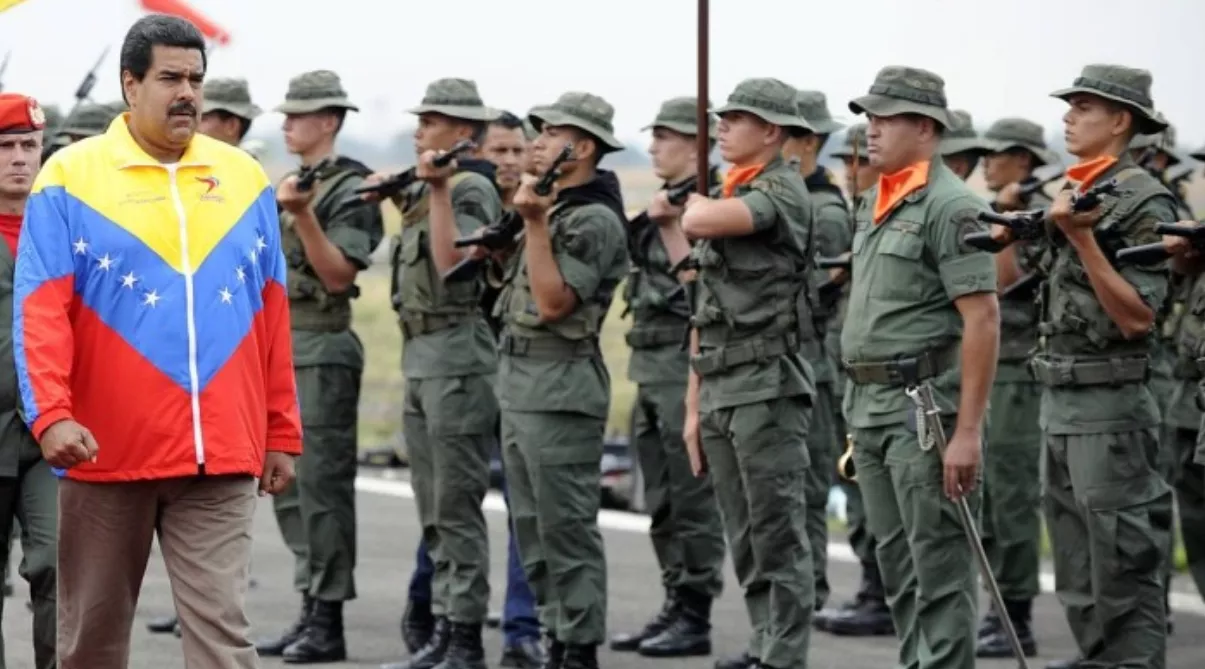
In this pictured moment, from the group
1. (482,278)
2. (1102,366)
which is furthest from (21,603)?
(1102,366)

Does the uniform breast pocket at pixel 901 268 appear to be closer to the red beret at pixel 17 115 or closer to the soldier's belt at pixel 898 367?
the soldier's belt at pixel 898 367

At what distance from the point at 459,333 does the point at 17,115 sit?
8.21ft

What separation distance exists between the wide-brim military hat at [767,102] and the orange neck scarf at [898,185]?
63 cm

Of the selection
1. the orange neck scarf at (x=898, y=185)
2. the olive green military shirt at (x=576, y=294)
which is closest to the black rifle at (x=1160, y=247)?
the orange neck scarf at (x=898, y=185)

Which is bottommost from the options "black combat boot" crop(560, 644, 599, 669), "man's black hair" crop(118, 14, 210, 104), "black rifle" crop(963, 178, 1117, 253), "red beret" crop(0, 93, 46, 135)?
"black combat boot" crop(560, 644, 599, 669)

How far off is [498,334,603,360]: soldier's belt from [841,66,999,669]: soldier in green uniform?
55.8 inches

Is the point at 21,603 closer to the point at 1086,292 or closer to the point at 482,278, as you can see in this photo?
the point at 482,278

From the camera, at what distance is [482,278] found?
9914 millimetres

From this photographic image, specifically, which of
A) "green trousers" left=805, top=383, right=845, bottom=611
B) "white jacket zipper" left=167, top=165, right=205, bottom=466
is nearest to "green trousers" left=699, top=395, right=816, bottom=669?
"green trousers" left=805, top=383, right=845, bottom=611

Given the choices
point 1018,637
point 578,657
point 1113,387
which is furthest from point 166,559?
point 1018,637

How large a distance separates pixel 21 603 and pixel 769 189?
482cm

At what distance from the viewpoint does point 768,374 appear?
8.67 m

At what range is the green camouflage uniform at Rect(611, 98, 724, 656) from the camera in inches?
412

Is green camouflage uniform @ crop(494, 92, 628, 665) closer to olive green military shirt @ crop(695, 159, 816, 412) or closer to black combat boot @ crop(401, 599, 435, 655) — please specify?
olive green military shirt @ crop(695, 159, 816, 412)
